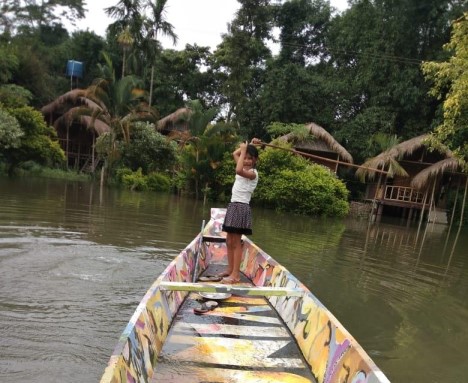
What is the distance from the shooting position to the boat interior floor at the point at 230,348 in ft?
9.39

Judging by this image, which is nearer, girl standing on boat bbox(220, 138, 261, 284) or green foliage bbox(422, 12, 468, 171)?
girl standing on boat bbox(220, 138, 261, 284)

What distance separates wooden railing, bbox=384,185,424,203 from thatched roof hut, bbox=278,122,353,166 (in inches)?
98.9

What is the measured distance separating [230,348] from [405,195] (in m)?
20.6

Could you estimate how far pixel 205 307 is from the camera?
4.02 m

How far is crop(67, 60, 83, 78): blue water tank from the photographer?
26016mm

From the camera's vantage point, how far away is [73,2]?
33.6 metres

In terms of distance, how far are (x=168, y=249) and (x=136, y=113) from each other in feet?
39.3

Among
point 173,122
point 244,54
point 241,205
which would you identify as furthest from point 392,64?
point 241,205

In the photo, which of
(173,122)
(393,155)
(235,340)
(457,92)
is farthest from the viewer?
(173,122)

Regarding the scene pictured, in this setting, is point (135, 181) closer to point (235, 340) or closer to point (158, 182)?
point (158, 182)

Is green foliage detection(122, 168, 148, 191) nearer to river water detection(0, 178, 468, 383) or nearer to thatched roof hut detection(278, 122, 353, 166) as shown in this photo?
river water detection(0, 178, 468, 383)

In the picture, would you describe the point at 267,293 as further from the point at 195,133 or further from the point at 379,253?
the point at 195,133

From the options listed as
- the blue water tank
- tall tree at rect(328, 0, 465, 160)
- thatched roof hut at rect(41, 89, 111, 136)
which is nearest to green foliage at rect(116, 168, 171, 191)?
thatched roof hut at rect(41, 89, 111, 136)

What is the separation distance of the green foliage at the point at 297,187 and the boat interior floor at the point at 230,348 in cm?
1378
